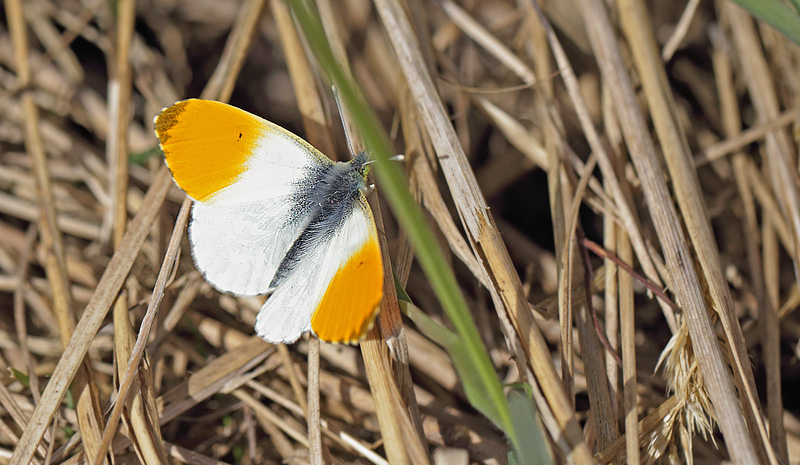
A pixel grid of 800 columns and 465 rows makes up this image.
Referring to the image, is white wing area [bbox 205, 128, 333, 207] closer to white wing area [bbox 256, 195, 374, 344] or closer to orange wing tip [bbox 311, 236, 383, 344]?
white wing area [bbox 256, 195, 374, 344]

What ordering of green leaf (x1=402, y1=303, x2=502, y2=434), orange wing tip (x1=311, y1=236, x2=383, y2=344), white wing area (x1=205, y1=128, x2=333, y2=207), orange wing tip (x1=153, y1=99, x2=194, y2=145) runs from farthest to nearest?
white wing area (x1=205, y1=128, x2=333, y2=207), orange wing tip (x1=153, y1=99, x2=194, y2=145), orange wing tip (x1=311, y1=236, x2=383, y2=344), green leaf (x1=402, y1=303, x2=502, y2=434)

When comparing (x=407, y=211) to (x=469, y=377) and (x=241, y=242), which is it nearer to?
(x=469, y=377)

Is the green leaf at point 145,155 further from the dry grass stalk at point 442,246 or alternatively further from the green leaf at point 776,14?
the green leaf at point 776,14

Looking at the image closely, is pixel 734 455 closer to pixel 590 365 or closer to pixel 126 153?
pixel 590 365

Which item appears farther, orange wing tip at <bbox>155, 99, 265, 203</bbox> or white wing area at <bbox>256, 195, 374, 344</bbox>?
orange wing tip at <bbox>155, 99, 265, 203</bbox>

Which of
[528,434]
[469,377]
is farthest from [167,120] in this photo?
[528,434]

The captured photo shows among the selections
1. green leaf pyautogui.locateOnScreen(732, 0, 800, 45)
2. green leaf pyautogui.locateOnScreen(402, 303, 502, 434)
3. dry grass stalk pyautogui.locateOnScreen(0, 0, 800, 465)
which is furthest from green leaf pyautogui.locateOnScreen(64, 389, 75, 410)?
green leaf pyautogui.locateOnScreen(732, 0, 800, 45)

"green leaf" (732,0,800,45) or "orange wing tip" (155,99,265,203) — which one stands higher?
"orange wing tip" (155,99,265,203)

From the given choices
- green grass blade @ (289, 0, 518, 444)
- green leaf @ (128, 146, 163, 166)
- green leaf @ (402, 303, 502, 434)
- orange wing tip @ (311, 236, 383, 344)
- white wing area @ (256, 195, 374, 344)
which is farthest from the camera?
green leaf @ (128, 146, 163, 166)
